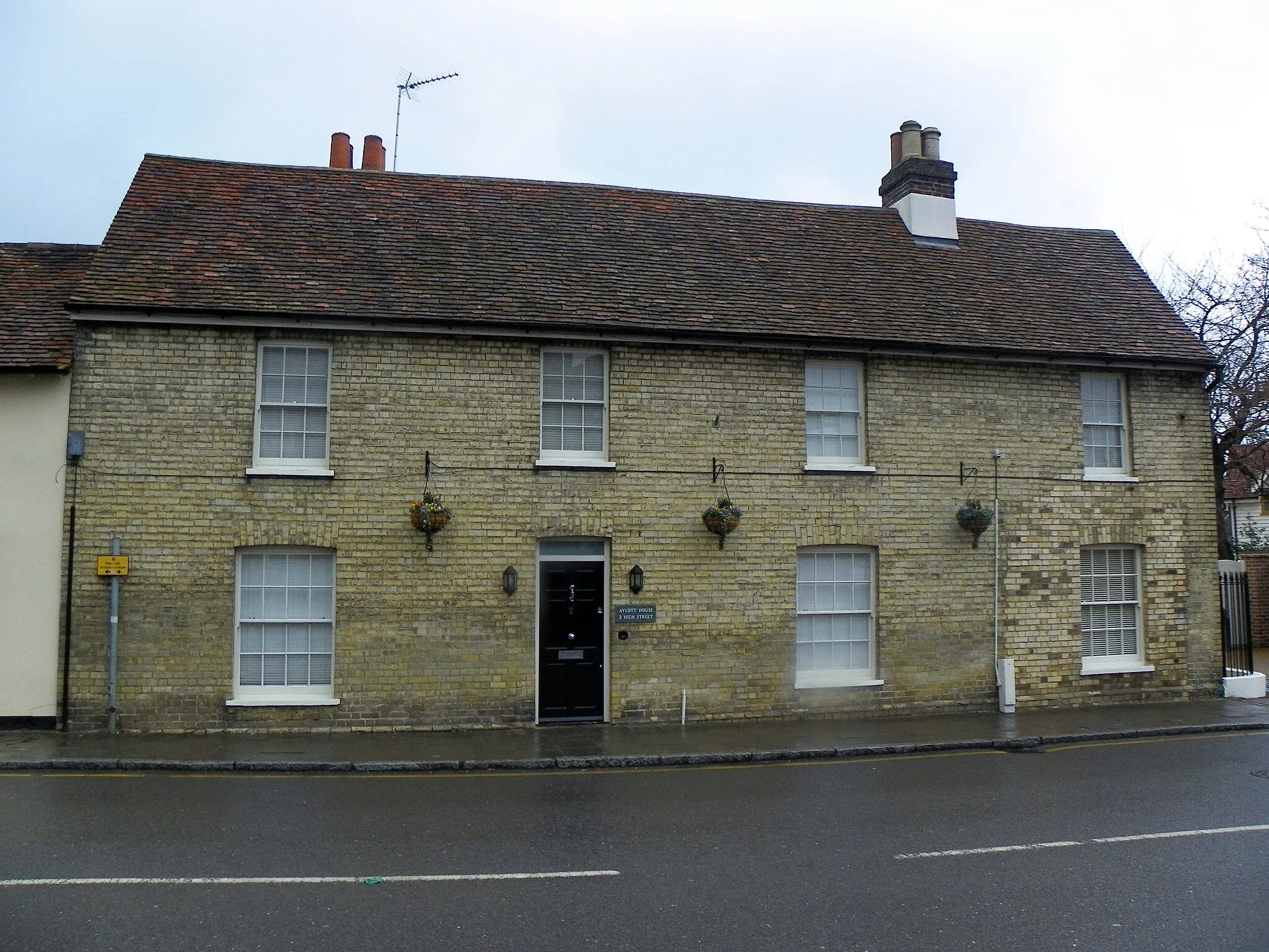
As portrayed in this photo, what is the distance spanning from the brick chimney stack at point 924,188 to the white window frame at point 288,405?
1078 cm

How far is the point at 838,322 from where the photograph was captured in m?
15.2

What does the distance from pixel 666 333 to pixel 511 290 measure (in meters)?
2.33

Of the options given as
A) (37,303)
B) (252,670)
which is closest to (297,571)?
(252,670)

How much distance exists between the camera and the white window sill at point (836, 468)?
14.9 meters

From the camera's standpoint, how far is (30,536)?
13023 mm

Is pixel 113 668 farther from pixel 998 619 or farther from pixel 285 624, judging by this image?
pixel 998 619

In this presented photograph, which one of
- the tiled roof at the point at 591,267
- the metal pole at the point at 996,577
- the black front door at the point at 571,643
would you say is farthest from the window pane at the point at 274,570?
the metal pole at the point at 996,577

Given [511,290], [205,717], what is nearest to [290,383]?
[511,290]

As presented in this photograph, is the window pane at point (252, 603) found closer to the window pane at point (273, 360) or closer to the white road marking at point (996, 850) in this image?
the window pane at point (273, 360)

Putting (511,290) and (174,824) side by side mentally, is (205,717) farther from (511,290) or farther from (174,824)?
(511,290)

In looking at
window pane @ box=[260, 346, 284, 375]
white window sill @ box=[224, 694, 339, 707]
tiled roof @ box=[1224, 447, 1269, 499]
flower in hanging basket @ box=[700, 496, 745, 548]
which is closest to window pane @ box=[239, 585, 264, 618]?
white window sill @ box=[224, 694, 339, 707]

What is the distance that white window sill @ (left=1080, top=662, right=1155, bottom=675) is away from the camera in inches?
624

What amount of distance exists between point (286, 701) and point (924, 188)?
45.7ft

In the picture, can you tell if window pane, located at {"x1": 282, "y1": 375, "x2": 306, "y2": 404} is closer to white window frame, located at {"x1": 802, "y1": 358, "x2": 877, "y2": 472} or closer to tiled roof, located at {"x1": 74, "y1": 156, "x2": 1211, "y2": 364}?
tiled roof, located at {"x1": 74, "y1": 156, "x2": 1211, "y2": 364}
